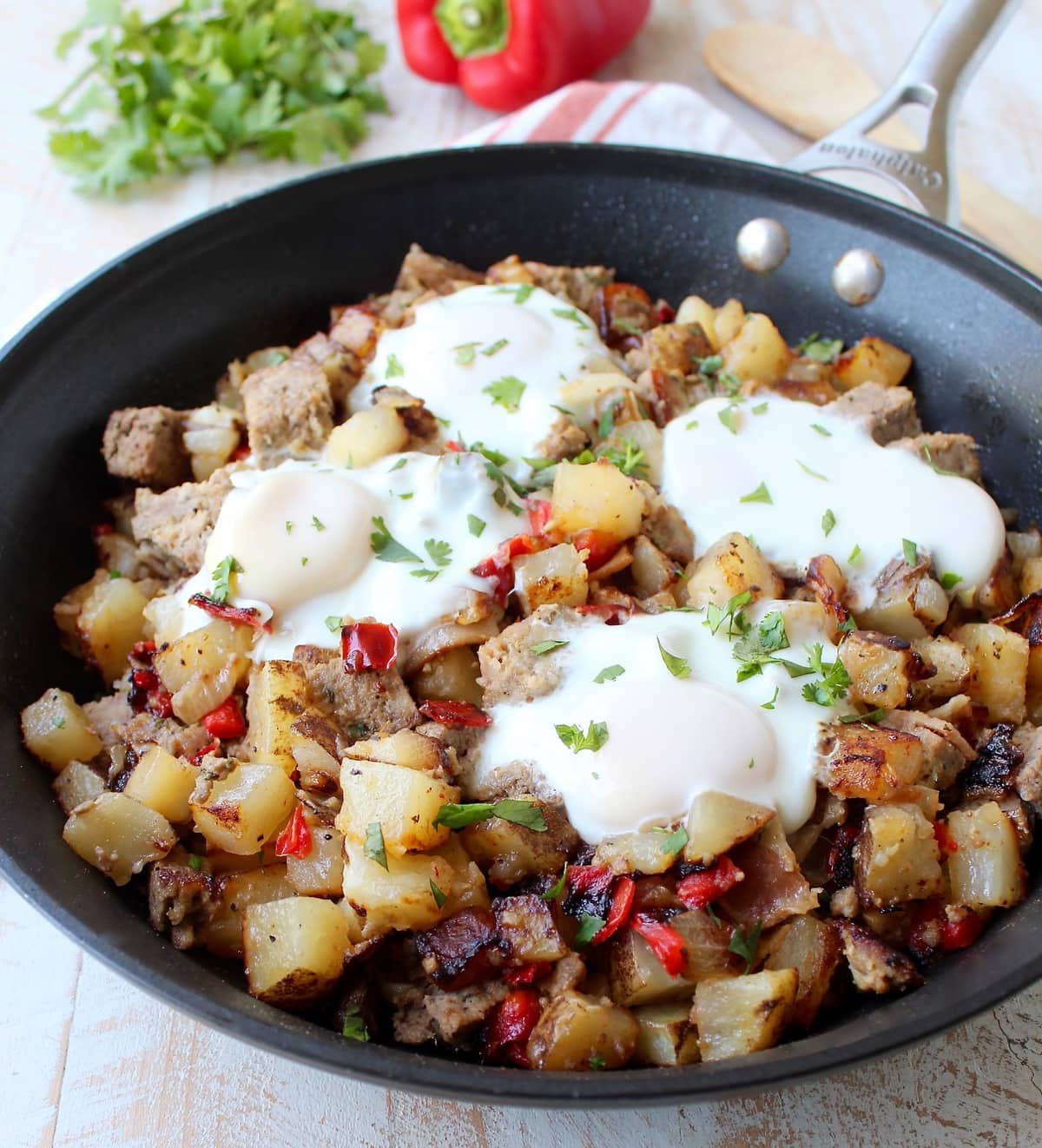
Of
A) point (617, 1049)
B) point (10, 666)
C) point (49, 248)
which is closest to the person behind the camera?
point (617, 1049)

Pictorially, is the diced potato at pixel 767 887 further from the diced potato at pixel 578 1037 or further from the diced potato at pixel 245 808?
the diced potato at pixel 245 808

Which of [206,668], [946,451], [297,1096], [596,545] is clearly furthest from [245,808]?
[946,451]

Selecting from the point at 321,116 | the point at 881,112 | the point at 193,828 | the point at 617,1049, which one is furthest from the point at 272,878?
the point at 321,116

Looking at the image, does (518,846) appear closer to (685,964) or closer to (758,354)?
(685,964)

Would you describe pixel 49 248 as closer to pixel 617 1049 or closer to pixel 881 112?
pixel 881 112

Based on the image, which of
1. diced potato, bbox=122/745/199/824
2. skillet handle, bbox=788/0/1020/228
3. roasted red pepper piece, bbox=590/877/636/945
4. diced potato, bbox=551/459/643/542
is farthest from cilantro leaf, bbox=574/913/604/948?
skillet handle, bbox=788/0/1020/228

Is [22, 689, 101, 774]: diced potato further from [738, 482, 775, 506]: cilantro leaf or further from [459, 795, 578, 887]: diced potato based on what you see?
[738, 482, 775, 506]: cilantro leaf
